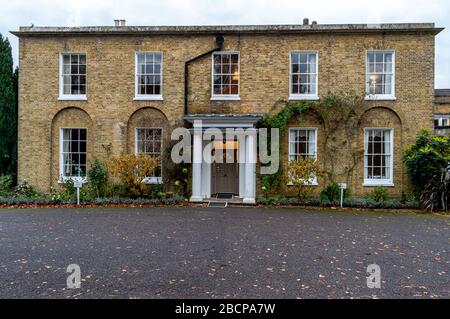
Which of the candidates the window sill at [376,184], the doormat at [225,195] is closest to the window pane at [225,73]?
the doormat at [225,195]

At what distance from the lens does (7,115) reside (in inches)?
605

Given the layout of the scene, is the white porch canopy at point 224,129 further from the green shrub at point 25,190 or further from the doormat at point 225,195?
the green shrub at point 25,190

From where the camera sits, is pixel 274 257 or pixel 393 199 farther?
pixel 393 199

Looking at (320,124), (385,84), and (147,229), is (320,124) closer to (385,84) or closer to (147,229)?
(385,84)

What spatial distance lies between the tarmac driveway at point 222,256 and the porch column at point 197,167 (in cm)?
315

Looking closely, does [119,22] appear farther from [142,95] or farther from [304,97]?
[304,97]

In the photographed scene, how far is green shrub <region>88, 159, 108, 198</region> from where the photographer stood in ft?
46.3

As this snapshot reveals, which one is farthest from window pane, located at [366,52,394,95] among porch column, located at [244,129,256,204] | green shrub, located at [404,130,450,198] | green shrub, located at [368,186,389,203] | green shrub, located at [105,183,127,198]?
green shrub, located at [105,183,127,198]

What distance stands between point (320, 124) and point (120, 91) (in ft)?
30.1

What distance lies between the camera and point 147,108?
14.5 metres

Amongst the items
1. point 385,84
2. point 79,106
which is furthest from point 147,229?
point 385,84

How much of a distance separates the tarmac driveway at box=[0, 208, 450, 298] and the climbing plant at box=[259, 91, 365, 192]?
3820mm

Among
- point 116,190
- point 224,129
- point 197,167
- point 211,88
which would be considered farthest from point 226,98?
point 116,190

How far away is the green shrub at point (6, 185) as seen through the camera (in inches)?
554
